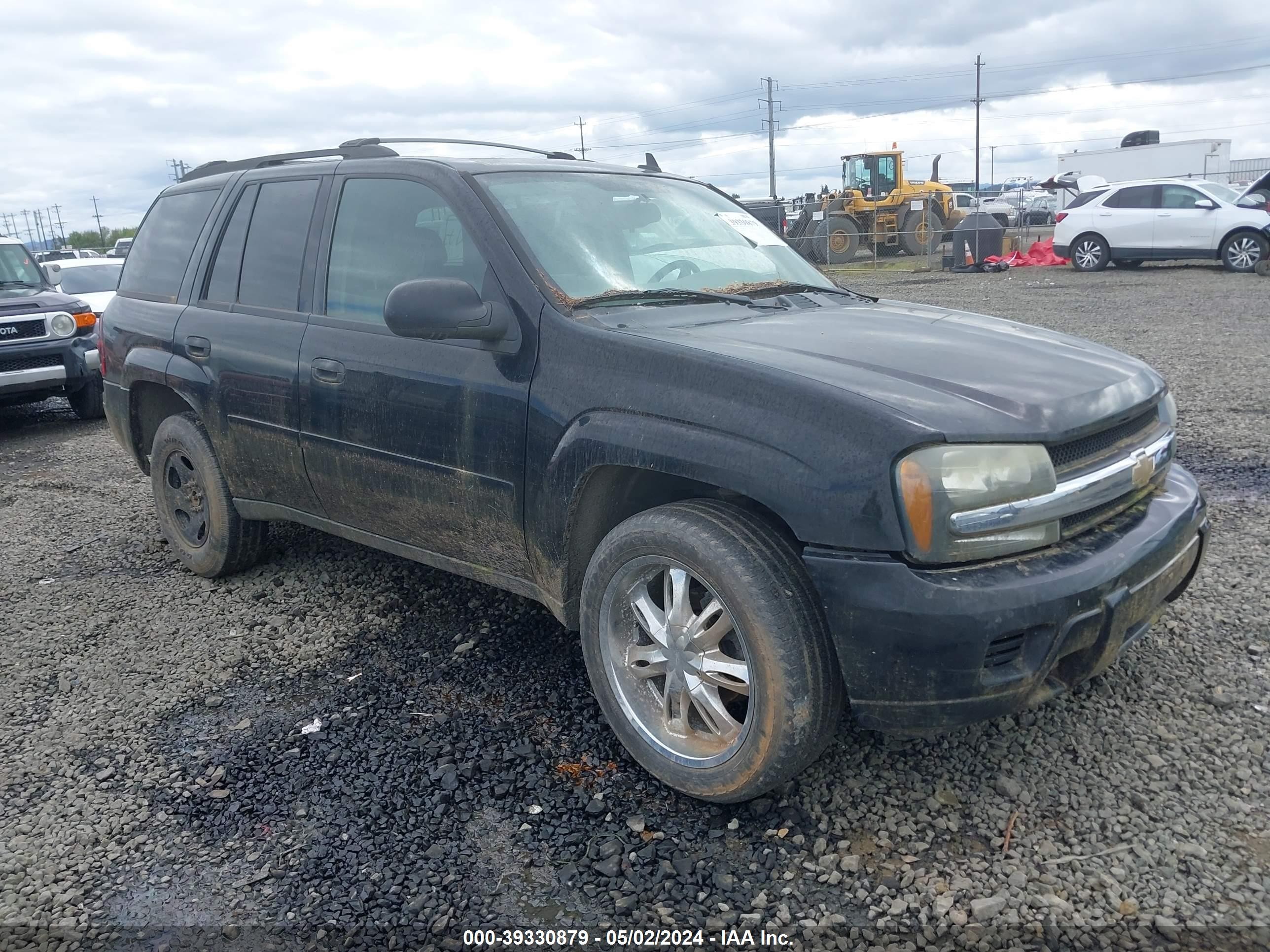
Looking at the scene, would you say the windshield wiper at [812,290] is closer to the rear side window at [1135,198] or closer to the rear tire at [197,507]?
the rear tire at [197,507]

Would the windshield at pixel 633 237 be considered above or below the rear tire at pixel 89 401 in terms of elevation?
above

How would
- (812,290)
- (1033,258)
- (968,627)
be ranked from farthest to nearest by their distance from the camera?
1. (1033,258)
2. (812,290)
3. (968,627)

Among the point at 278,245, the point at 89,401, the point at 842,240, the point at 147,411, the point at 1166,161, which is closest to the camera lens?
the point at 278,245

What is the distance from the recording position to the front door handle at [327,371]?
364 centimetres

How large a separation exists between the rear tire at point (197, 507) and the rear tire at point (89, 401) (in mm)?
5216

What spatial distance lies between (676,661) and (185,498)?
→ 304cm

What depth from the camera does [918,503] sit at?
7.64 ft

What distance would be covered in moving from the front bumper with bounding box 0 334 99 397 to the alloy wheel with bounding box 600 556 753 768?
7.87 meters

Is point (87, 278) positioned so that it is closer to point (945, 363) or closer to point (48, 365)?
point (48, 365)

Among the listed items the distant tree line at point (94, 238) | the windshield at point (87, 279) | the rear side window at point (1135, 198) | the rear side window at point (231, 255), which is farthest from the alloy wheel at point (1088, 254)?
the distant tree line at point (94, 238)

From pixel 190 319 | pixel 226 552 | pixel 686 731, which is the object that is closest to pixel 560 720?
pixel 686 731

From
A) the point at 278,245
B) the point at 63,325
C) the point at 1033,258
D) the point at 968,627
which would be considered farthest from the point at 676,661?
the point at 1033,258

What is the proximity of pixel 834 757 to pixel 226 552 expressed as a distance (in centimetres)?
298

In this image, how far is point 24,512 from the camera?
618 centimetres
